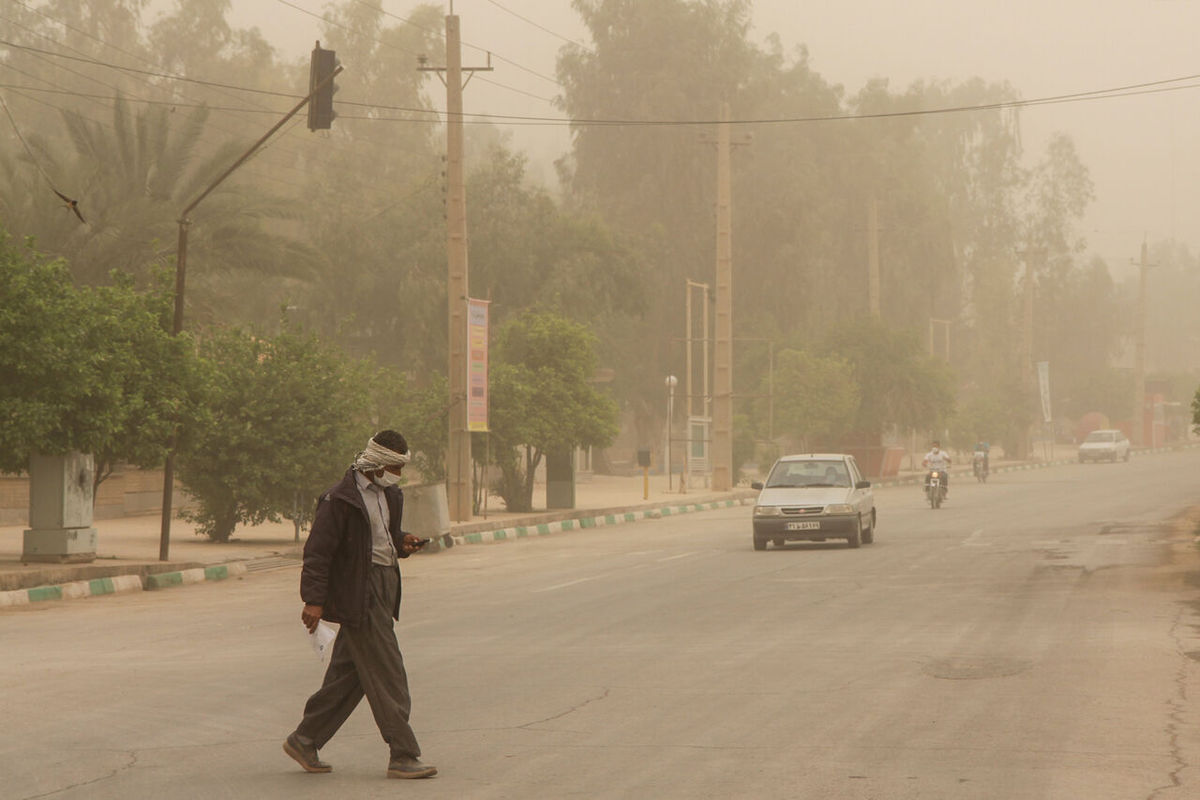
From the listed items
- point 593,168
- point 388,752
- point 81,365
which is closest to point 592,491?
point 593,168

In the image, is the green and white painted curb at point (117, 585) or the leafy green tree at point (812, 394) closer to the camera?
the green and white painted curb at point (117, 585)

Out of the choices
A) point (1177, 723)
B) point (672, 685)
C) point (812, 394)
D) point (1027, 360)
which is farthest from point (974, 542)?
point (1027, 360)

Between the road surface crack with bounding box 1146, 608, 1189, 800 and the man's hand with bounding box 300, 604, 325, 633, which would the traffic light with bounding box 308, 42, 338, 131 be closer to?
the road surface crack with bounding box 1146, 608, 1189, 800

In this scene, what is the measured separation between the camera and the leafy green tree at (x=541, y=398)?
121 ft

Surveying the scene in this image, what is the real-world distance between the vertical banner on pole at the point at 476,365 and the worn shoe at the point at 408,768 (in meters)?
24.6

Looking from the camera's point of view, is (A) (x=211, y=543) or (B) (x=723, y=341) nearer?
(A) (x=211, y=543)

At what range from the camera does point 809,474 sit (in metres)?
28.6

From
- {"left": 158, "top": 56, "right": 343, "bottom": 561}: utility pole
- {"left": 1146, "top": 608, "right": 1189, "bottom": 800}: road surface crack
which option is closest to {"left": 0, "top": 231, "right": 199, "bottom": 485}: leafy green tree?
{"left": 158, "top": 56, "right": 343, "bottom": 561}: utility pole

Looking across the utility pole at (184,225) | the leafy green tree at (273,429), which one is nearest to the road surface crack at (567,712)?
the utility pole at (184,225)

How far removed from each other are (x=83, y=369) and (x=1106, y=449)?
69.6 m

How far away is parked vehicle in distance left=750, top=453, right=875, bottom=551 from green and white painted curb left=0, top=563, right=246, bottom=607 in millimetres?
8662

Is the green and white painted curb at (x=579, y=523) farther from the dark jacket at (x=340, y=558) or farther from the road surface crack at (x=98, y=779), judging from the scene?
the dark jacket at (x=340, y=558)

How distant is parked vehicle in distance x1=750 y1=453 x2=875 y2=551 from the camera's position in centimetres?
2716

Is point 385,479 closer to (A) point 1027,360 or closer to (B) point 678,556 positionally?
(B) point 678,556
